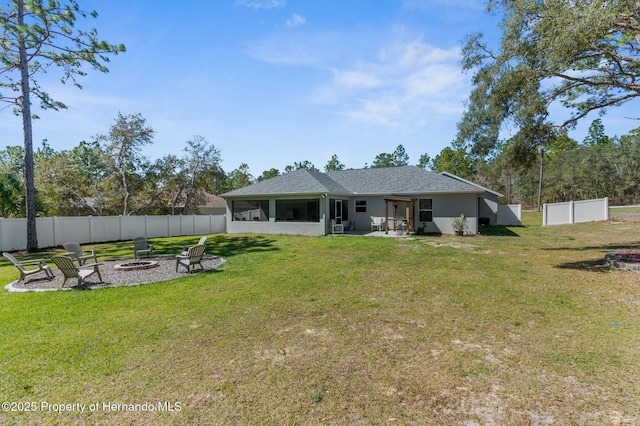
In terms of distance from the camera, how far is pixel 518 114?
30.7 feet

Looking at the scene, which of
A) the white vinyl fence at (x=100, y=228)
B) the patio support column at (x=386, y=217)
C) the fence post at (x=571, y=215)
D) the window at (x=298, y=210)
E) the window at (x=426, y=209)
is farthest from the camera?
the fence post at (x=571, y=215)

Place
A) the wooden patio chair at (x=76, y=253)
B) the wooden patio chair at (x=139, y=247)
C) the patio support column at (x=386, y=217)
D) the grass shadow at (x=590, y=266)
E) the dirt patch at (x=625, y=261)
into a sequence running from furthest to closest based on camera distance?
the patio support column at (x=386, y=217)
the wooden patio chair at (x=139, y=247)
the wooden patio chair at (x=76, y=253)
the grass shadow at (x=590, y=266)
the dirt patch at (x=625, y=261)

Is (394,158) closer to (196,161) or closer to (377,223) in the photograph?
(196,161)

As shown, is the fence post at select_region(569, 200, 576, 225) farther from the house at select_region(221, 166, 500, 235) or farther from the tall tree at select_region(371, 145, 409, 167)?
the tall tree at select_region(371, 145, 409, 167)

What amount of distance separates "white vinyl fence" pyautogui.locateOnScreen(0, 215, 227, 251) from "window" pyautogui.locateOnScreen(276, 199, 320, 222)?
6482mm

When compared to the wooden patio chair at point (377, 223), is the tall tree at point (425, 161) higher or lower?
higher

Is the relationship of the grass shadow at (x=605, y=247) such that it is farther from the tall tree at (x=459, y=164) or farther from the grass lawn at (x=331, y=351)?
the tall tree at (x=459, y=164)

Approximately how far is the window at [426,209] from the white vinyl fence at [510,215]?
994 cm

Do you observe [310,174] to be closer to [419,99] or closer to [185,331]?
[419,99]

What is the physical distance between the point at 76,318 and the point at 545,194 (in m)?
57.5

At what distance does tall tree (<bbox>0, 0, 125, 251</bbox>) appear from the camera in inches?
567

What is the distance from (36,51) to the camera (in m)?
15.4

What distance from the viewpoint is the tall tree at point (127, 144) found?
2409 centimetres

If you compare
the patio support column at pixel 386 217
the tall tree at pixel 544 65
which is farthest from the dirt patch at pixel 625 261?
the patio support column at pixel 386 217
